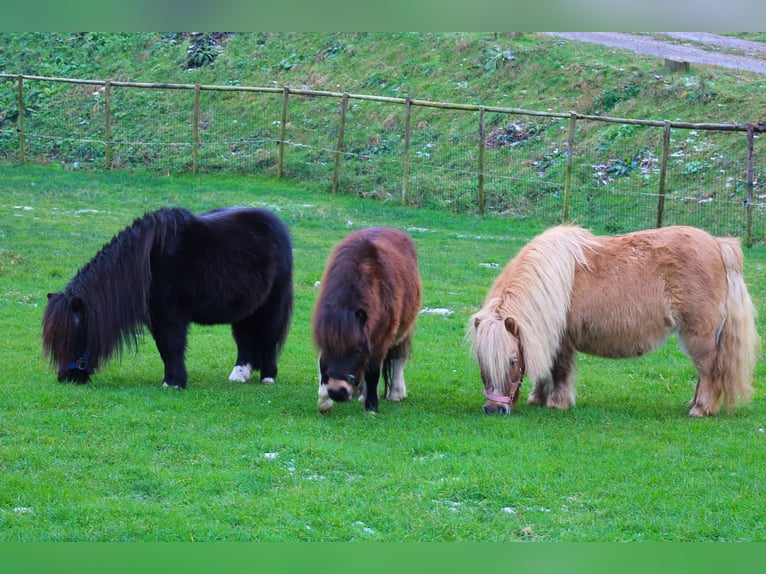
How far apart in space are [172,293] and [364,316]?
2.10 m

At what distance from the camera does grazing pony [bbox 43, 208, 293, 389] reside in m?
8.38

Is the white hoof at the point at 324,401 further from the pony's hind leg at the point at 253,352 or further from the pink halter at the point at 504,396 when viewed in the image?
the pony's hind leg at the point at 253,352

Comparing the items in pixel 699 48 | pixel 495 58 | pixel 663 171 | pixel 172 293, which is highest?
pixel 699 48

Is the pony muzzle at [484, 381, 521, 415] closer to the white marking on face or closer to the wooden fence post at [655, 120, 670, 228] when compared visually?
the white marking on face

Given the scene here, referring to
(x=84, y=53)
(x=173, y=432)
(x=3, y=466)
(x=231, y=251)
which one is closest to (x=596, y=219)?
(x=231, y=251)

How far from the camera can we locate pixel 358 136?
2300 centimetres

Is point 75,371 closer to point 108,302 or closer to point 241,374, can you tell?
point 108,302

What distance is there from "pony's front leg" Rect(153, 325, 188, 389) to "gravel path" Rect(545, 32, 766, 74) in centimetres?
1842

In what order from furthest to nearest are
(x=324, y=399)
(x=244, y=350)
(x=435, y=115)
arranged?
1. (x=435, y=115)
2. (x=244, y=350)
3. (x=324, y=399)

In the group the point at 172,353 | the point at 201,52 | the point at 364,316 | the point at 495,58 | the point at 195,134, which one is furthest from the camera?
the point at 201,52

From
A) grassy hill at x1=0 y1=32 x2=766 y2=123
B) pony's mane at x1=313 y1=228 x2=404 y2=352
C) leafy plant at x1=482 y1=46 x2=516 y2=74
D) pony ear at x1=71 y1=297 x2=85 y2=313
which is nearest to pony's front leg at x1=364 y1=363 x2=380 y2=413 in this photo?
pony's mane at x1=313 y1=228 x2=404 y2=352

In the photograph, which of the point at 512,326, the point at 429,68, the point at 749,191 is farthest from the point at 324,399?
the point at 429,68

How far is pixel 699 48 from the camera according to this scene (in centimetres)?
2616

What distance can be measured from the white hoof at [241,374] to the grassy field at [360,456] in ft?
0.60
